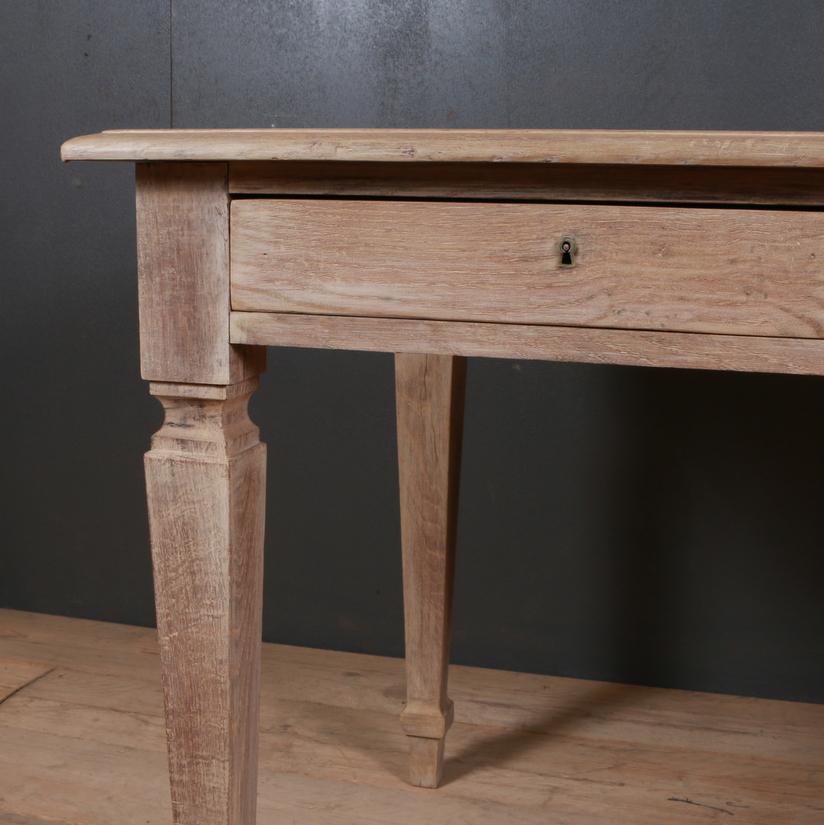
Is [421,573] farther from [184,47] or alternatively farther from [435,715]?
Answer: [184,47]

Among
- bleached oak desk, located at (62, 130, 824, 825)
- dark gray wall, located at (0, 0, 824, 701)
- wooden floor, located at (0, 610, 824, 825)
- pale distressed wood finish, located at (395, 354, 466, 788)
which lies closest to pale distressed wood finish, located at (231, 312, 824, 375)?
bleached oak desk, located at (62, 130, 824, 825)

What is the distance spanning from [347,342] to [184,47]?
4.01 feet

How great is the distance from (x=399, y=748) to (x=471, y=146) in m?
1.03

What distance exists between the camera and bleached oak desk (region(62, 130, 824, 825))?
83cm

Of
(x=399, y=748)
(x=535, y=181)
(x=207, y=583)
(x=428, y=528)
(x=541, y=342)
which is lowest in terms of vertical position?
(x=399, y=748)

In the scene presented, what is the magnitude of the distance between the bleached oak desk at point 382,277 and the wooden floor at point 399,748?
48cm

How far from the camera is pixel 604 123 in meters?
1.78

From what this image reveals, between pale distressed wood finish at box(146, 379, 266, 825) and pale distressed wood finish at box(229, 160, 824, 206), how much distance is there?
0.18m

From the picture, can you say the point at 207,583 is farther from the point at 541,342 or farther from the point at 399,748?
the point at 399,748

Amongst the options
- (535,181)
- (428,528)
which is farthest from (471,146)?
(428,528)

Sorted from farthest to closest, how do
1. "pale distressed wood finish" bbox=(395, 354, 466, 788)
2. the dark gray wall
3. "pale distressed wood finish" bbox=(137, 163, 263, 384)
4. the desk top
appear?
1. the dark gray wall
2. "pale distressed wood finish" bbox=(395, 354, 466, 788)
3. "pale distressed wood finish" bbox=(137, 163, 263, 384)
4. the desk top

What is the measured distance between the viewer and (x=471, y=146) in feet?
2.76

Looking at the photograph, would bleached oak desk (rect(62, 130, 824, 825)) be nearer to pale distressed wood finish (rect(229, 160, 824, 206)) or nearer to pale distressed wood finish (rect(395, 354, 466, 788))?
pale distressed wood finish (rect(229, 160, 824, 206))

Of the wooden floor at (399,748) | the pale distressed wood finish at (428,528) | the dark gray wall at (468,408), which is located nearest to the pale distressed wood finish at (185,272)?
the pale distressed wood finish at (428,528)
